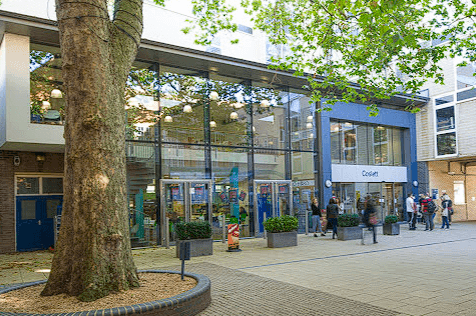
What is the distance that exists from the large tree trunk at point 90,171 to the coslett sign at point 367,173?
14.7 m

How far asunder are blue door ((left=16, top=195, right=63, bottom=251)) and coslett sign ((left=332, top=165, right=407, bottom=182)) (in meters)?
11.8

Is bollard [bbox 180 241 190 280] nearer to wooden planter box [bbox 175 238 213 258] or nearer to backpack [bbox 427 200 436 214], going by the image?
wooden planter box [bbox 175 238 213 258]

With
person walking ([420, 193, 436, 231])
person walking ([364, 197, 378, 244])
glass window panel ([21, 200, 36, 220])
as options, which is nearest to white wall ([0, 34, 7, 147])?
glass window panel ([21, 200, 36, 220])

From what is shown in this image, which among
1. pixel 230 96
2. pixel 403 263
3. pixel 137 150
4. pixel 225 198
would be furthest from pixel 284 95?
pixel 403 263

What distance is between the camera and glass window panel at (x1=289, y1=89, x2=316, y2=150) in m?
18.3

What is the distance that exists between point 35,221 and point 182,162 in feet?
16.8

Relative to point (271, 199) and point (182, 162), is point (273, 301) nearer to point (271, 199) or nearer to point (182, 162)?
point (182, 162)

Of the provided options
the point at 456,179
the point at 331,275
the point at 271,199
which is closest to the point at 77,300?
the point at 331,275

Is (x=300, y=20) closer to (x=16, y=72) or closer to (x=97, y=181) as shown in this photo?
(x=16, y=72)

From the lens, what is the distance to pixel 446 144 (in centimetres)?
2216

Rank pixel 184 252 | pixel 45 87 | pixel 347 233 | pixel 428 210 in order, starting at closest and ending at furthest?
1. pixel 184 252
2. pixel 45 87
3. pixel 347 233
4. pixel 428 210

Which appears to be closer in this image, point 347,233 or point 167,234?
point 167,234

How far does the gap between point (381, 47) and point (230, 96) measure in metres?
6.13

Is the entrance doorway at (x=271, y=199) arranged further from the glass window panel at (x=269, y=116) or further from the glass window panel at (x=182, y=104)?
the glass window panel at (x=182, y=104)
